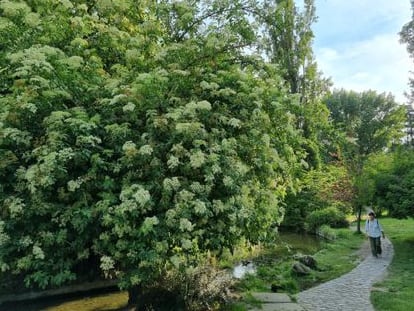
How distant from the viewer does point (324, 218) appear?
22.2 meters

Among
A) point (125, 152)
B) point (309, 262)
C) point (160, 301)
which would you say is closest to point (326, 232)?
point (309, 262)

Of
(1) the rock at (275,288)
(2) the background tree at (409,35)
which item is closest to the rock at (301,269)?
(1) the rock at (275,288)

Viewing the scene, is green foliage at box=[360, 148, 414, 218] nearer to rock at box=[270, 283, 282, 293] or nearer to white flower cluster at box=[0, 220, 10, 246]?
rock at box=[270, 283, 282, 293]

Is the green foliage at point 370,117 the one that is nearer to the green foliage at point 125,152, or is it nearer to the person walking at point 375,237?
the person walking at point 375,237

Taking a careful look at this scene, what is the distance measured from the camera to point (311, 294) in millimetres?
9641

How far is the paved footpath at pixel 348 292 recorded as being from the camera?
858cm

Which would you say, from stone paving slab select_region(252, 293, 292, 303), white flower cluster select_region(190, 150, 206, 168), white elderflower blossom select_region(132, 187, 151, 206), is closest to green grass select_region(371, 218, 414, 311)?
stone paving slab select_region(252, 293, 292, 303)

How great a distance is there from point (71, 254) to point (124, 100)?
2.63 m

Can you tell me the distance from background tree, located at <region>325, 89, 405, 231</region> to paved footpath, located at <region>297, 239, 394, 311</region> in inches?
1027

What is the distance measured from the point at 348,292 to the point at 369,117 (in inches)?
1321

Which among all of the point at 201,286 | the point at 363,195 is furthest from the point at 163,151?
the point at 363,195

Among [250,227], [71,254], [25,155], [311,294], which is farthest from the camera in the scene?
[311,294]

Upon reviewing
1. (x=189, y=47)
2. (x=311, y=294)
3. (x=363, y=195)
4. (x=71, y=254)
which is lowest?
(x=311, y=294)

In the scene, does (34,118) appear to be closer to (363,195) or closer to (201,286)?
(201,286)
